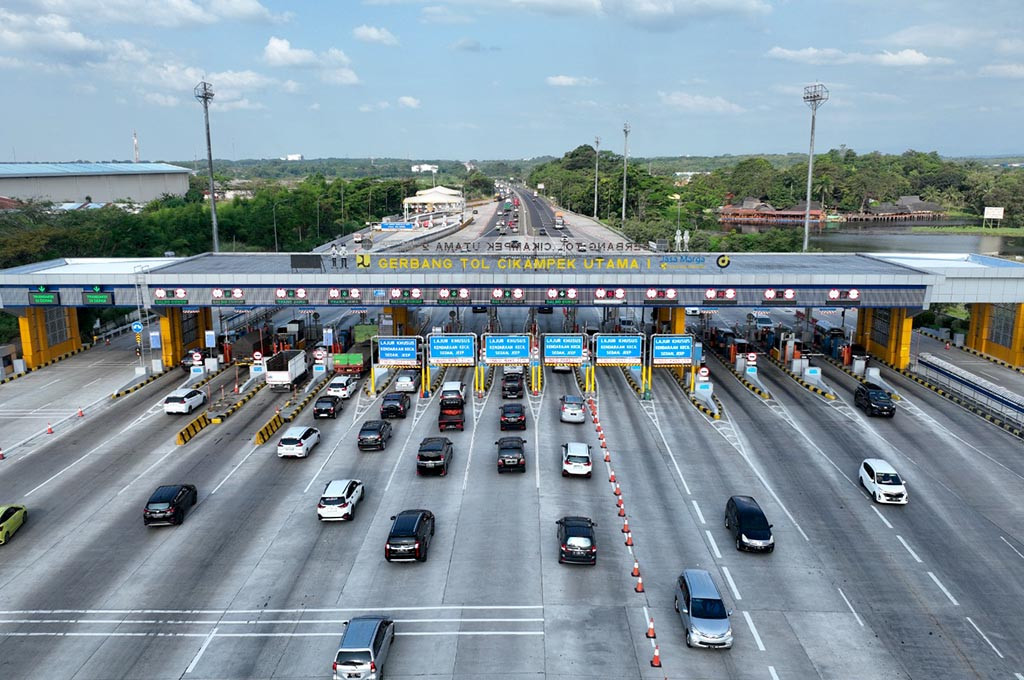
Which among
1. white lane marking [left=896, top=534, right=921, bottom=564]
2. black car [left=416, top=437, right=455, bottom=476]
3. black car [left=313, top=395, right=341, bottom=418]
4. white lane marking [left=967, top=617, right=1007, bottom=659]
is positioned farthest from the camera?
black car [left=313, top=395, right=341, bottom=418]

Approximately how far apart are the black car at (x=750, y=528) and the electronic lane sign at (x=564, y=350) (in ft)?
69.8

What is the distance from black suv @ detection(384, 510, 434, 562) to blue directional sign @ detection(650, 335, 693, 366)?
83.7 ft

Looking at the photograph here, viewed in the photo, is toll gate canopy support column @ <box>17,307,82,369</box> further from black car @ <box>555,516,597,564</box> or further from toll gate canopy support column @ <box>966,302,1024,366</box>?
toll gate canopy support column @ <box>966,302,1024,366</box>

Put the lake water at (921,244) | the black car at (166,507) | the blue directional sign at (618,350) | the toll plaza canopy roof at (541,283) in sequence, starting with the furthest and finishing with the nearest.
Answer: the lake water at (921,244), the toll plaza canopy roof at (541,283), the blue directional sign at (618,350), the black car at (166,507)

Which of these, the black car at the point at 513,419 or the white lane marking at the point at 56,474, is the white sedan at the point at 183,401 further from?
the black car at the point at 513,419

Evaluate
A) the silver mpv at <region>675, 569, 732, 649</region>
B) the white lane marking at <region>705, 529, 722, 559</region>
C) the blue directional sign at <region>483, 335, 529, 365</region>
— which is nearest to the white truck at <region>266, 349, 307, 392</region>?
the blue directional sign at <region>483, 335, 529, 365</region>

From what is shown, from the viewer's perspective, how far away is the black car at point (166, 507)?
31500 millimetres

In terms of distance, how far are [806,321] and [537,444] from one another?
139 ft

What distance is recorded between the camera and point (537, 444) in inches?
1651

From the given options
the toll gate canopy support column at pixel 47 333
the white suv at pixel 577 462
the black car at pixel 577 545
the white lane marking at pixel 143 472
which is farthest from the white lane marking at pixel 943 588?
the toll gate canopy support column at pixel 47 333

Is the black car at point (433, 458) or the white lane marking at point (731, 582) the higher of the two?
the black car at point (433, 458)

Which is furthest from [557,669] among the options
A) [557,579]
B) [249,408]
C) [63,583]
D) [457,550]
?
[249,408]

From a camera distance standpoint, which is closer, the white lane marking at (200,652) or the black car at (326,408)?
the white lane marking at (200,652)

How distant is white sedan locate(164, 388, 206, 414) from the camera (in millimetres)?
46938
